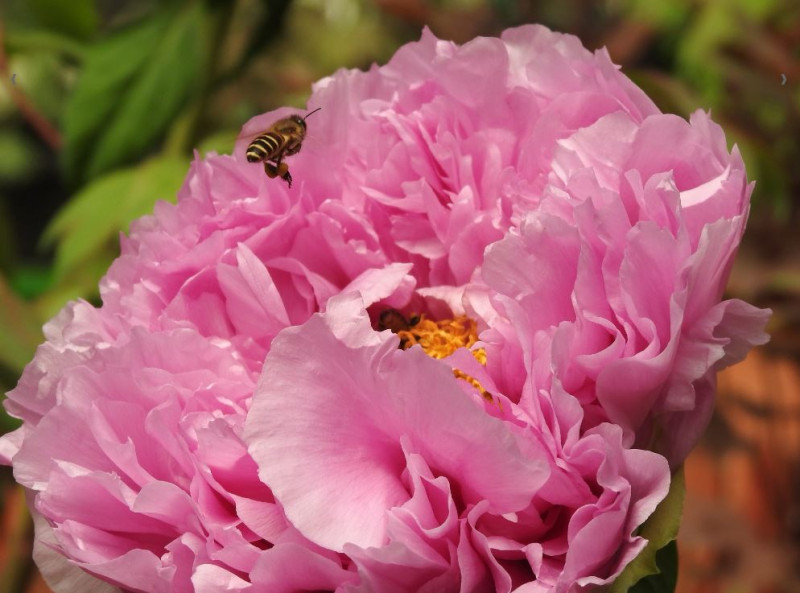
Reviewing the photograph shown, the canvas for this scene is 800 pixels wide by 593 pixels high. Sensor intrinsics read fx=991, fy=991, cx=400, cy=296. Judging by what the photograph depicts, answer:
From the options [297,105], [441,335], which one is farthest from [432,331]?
[297,105]

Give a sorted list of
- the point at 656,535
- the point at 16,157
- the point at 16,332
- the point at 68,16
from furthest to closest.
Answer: the point at 16,157 → the point at 68,16 → the point at 16,332 → the point at 656,535

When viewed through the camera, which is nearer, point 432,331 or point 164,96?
point 432,331

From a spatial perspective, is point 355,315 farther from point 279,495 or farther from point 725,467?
point 725,467

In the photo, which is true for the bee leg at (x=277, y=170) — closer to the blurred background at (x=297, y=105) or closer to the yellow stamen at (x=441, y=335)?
the yellow stamen at (x=441, y=335)

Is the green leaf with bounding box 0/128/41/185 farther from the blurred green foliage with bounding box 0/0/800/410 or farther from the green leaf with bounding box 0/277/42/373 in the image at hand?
the green leaf with bounding box 0/277/42/373

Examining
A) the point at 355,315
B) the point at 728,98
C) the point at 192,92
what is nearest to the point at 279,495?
the point at 355,315

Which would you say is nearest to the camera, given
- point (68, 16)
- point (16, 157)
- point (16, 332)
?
point (16, 332)

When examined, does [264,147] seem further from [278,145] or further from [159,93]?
[159,93]

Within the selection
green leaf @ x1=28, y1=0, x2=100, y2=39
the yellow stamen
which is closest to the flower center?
the yellow stamen
